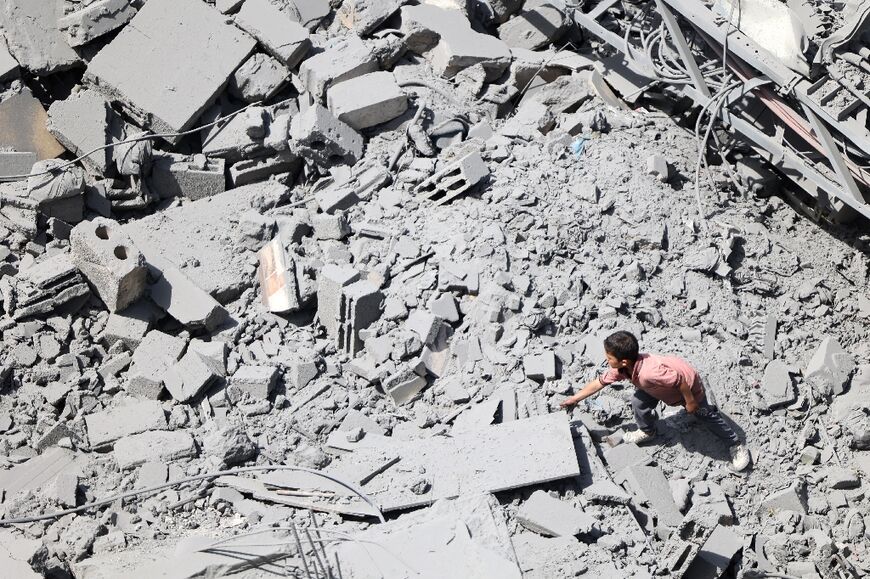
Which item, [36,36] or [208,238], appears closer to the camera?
[208,238]

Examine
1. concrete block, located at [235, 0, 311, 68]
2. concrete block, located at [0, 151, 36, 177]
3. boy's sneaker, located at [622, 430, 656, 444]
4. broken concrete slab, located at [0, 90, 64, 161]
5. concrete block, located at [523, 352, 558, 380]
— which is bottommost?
boy's sneaker, located at [622, 430, 656, 444]

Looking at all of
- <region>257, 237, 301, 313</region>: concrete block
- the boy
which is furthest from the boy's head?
<region>257, 237, 301, 313</region>: concrete block

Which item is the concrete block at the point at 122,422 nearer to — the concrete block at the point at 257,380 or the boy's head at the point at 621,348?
the concrete block at the point at 257,380

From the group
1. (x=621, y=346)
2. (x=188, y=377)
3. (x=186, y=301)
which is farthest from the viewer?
(x=186, y=301)

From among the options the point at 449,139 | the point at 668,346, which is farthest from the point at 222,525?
the point at 449,139

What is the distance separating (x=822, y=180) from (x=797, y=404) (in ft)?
6.30

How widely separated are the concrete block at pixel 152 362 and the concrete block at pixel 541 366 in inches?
103

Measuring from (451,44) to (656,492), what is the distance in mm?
4744

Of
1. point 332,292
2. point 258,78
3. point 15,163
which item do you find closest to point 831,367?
point 332,292

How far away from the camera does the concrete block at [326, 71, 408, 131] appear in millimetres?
8242

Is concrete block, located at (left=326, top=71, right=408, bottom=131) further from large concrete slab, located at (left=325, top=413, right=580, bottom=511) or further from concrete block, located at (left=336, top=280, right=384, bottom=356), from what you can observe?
Answer: large concrete slab, located at (left=325, top=413, right=580, bottom=511)

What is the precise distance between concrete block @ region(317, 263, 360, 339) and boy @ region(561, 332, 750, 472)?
1.85 m

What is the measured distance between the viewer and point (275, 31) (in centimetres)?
873

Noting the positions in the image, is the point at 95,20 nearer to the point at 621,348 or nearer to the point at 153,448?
the point at 153,448
